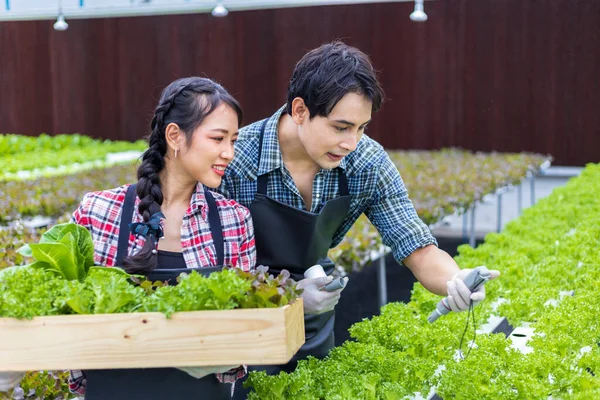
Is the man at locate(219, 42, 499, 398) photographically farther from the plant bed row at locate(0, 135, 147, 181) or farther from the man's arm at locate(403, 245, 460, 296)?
the plant bed row at locate(0, 135, 147, 181)

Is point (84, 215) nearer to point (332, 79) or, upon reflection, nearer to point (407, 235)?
point (332, 79)

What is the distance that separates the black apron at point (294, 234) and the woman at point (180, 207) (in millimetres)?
322

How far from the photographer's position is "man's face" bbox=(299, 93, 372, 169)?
103 inches

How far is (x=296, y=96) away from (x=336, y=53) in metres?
0.21

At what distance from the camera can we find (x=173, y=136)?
104 inches

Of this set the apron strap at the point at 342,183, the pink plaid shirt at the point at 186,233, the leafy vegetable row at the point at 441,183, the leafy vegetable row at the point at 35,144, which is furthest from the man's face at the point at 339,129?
the leafy vegetable row at the point at 35,144

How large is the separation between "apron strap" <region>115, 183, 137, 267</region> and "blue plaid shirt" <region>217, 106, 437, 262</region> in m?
0.50

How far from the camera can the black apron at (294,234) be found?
2963 millimetres

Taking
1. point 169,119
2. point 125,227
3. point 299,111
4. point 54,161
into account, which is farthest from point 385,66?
point 125,227

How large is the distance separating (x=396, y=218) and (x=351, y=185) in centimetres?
21

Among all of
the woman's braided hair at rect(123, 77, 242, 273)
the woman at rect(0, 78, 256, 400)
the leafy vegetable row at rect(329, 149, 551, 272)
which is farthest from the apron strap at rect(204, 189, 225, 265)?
the leafy vegetable row at rect(329, 149, 551, 272)

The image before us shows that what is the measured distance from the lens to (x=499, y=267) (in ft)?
15.1

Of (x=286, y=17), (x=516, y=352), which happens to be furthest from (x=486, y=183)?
(x=286, y=17)

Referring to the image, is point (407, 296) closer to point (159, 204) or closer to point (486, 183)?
point (486, 183)
